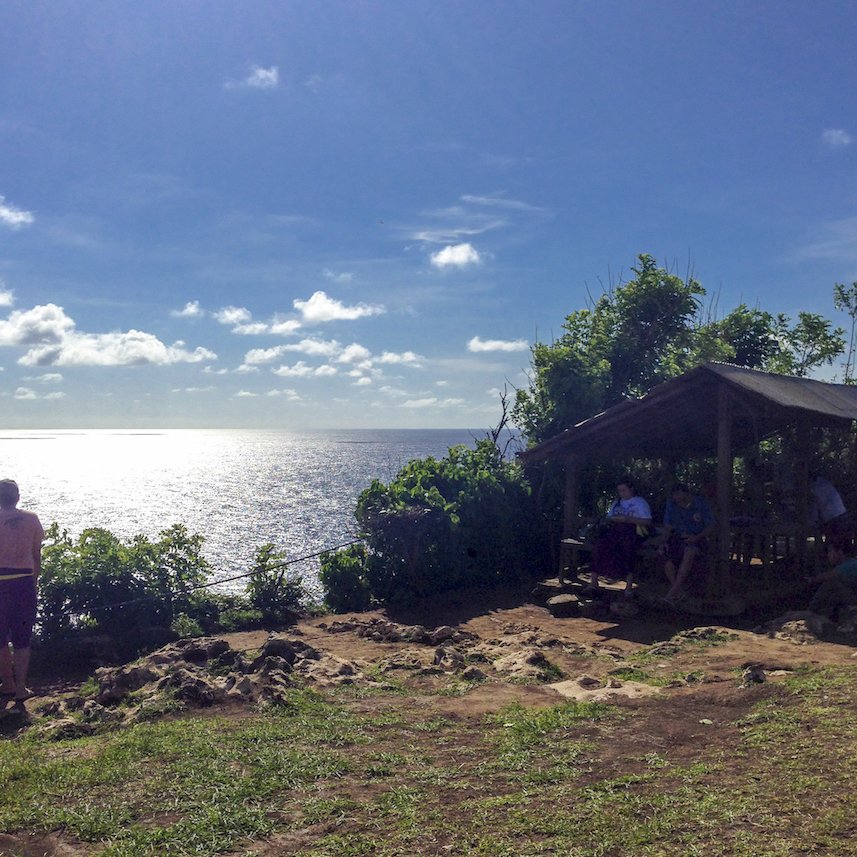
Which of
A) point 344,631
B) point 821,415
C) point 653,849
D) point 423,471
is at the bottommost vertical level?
point 344,631

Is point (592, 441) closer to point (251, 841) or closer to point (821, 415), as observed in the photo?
point (821, 415)

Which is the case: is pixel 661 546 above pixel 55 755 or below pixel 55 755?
above

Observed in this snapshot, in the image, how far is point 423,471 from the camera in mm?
14602

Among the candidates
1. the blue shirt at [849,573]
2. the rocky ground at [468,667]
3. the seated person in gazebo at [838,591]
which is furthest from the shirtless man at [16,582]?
the blue shirt at [849,573]

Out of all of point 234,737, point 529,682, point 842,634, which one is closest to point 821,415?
point 842,634

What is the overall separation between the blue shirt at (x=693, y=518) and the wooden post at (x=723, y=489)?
0.94 ft

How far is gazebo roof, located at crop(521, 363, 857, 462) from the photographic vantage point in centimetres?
1067

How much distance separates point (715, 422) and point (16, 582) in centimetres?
1032

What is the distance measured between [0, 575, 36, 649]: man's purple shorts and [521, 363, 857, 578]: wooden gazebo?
7.70 m

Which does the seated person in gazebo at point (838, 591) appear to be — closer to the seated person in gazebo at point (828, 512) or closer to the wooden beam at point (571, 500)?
the seated person in gazebo at point (828, 512)

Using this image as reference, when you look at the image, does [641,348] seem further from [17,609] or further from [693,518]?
[17,609]

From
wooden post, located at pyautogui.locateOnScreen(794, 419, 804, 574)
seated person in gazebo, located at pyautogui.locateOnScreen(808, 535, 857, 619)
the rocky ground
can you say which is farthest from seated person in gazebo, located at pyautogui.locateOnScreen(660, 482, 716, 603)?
wooden post, located at pyautogui.locateOnScreen(794, 419, 804, 574)

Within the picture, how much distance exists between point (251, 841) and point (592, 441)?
963 centimetres

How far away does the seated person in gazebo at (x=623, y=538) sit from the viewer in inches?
445
